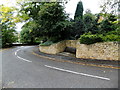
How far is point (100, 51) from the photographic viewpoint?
678 centimetres

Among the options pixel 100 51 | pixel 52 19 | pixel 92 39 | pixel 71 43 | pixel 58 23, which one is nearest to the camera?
pixel 100 51

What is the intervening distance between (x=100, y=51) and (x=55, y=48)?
465 cm

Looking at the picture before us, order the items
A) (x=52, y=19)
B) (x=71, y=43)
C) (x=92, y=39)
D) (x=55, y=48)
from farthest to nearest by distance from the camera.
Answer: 1. (x=71, y=43)
2. (x=52, y=19)
3. (x=55, y=48)
4. (x=92, y=39)

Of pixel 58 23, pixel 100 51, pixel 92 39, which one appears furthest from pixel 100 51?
pixel 58 23

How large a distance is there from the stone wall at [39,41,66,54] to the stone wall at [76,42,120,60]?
2.65 m

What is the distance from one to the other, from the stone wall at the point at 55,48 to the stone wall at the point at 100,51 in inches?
104

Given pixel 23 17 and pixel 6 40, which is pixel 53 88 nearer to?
pixel 23 17

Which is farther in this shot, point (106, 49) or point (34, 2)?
point (34, 2)

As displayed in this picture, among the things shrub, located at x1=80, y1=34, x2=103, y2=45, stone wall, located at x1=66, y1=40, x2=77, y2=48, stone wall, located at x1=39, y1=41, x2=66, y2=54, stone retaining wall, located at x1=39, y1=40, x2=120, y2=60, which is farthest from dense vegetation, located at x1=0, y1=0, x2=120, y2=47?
stone wall, located at x1=66, y1=40, x2=77, y2=48

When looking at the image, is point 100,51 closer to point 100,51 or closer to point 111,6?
point 100,51

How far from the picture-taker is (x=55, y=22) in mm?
9523

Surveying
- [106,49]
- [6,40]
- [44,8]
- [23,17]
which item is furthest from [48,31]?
[6,40]

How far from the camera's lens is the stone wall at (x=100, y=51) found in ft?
20.5

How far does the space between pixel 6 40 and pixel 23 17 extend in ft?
25.4
